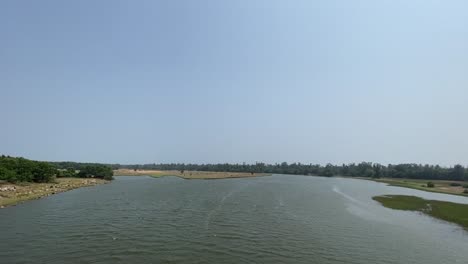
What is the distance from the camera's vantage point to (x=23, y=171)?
271 ft

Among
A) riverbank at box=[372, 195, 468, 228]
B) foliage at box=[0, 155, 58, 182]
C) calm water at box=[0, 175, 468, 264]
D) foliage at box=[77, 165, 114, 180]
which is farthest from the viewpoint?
foliage at box=[77, 165, 114, 180]

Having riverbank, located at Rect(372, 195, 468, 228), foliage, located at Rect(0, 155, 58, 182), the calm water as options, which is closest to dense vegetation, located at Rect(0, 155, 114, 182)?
foliage, located at Rect(0, 155, 58, 182)

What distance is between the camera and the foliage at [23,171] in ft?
245

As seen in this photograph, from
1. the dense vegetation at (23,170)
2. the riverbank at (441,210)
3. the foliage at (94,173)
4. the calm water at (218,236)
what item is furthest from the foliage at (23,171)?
the riverbank at (441,210)

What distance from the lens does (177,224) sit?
124 ft

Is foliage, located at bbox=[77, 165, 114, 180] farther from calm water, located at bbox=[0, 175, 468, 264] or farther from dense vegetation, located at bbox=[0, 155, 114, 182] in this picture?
calm water, located at bbox=[0, 175, 468, 264]

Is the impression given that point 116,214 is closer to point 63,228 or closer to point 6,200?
point 63,228

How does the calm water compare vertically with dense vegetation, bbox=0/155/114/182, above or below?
below

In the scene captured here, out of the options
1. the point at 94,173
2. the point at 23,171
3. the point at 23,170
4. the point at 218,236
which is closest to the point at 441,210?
the point at 218,236

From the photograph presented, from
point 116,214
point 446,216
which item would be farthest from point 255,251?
point 446,216

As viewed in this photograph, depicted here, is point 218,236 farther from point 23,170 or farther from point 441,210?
point 23,170

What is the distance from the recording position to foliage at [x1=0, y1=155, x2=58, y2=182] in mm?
74562

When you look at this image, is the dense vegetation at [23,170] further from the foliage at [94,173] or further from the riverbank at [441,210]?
the riverbank at [441,210]

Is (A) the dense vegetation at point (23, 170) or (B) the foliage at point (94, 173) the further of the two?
(B) the foliage at point (94, 173)
